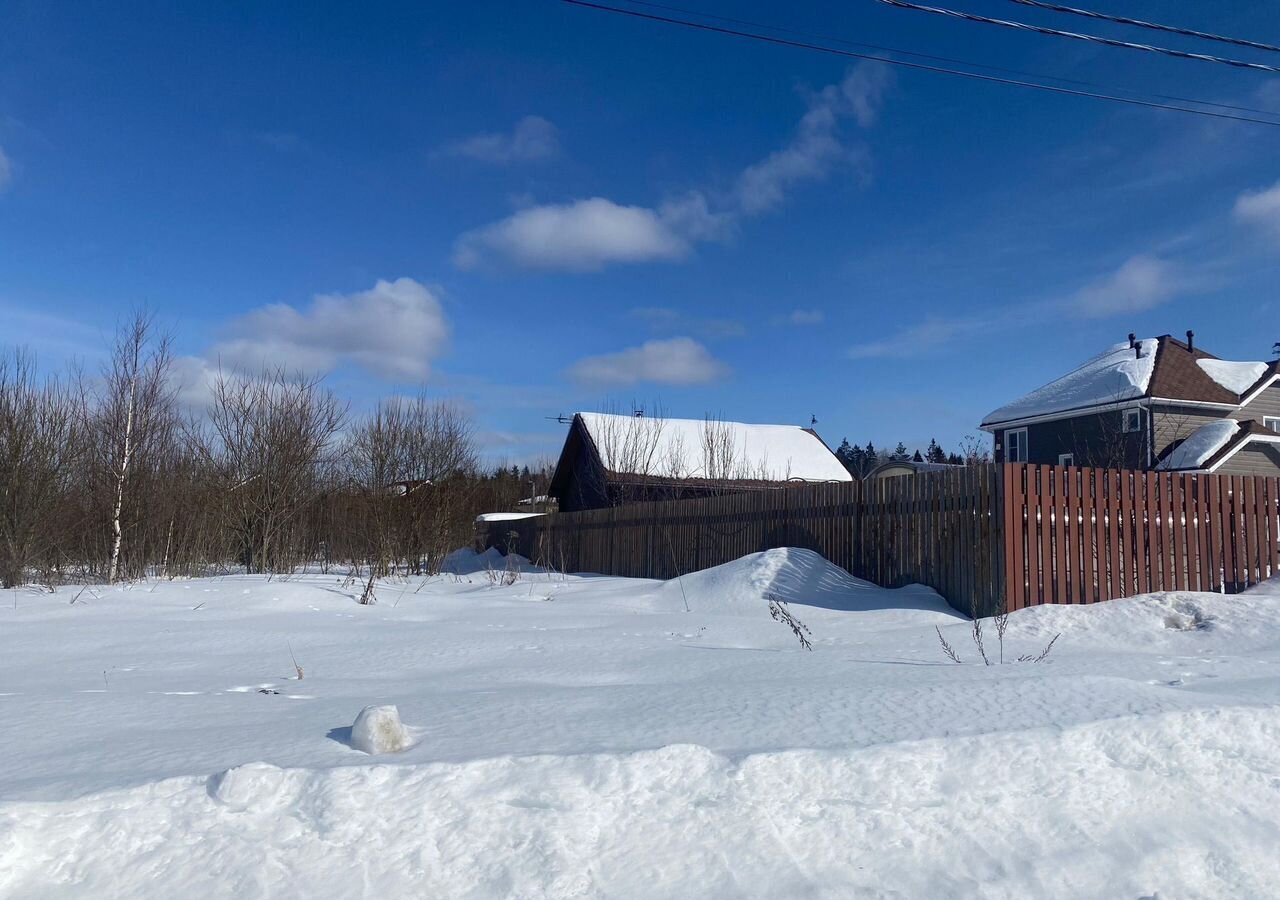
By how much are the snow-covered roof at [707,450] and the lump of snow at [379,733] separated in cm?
2257

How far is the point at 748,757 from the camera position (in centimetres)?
327

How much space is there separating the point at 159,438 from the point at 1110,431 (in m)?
26.4

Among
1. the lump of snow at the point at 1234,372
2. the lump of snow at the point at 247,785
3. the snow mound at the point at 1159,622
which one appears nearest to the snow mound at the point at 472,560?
the snow mound at the point at 1159,622

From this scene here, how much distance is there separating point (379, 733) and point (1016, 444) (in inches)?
1294

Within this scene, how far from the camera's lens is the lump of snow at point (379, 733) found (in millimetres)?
3307

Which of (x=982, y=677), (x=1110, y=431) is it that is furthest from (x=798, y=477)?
(x=982, y=677)

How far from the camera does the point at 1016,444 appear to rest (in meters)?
32.8

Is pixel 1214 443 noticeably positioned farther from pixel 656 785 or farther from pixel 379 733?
pixel 379 733

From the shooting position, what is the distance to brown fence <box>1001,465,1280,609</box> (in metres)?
9.05

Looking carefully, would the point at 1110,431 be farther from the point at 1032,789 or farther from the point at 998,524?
the point at 1032,789

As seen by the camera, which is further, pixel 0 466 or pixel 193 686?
pixel 0 466

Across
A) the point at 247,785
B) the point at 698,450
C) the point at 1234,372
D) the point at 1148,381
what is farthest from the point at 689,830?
the point at 1234,372

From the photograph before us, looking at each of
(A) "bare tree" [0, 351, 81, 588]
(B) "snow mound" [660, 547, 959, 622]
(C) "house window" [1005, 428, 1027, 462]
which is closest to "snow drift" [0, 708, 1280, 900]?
(B) "snow mound" [660, 547, 959, 622]

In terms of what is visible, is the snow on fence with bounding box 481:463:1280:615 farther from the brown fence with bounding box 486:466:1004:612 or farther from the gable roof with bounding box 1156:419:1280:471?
the gable roof with bounding box 1156:419:1280:471
